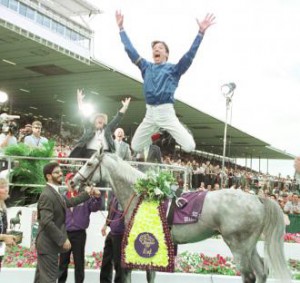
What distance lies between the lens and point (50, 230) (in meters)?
5.18

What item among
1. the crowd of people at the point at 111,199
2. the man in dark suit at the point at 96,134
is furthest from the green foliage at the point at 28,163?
the crowd of people at the point at 111,199

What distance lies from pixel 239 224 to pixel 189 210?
61cm

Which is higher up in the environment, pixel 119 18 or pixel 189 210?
pixel 119 18

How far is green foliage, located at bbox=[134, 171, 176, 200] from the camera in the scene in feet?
18.5

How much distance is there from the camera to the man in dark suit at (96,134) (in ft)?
25.2

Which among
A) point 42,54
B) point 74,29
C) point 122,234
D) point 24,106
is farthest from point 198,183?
point 24,106

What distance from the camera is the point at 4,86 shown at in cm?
2708

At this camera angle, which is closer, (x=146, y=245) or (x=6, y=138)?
(x=146, y=245)

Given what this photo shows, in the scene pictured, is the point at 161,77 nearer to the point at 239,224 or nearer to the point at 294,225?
the point at 239,224

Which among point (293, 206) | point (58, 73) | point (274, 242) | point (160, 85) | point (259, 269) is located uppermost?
point (58, 73)

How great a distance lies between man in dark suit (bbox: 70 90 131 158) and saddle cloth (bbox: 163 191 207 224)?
7.38ft

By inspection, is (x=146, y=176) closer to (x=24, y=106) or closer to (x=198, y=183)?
(x=198, y=183)

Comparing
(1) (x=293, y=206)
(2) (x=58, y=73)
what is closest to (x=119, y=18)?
(1) (x=293, y=206)

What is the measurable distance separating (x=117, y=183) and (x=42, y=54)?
15.6 meters
